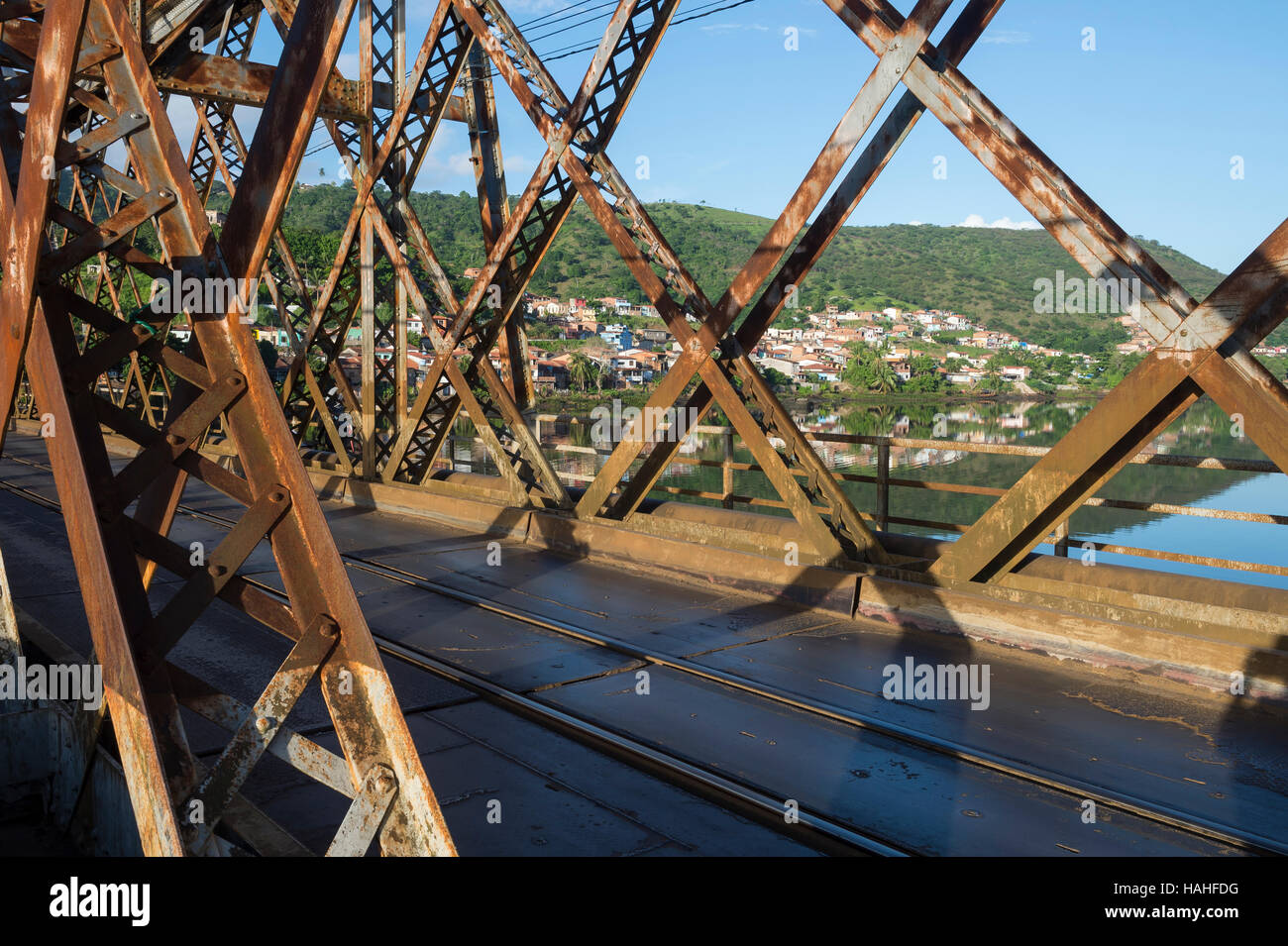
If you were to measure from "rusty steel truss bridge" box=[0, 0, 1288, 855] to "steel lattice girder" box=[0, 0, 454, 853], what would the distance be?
0.01 meters

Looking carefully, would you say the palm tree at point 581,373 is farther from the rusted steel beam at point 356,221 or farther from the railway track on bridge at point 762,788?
the railway track on bridge at point 762,788

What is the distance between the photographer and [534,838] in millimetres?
4664

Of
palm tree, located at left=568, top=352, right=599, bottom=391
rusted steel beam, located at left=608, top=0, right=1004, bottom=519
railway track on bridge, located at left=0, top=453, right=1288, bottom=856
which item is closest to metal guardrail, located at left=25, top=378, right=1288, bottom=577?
rusted steel beam, located at left=608, top=0, right=1004, bottom=519

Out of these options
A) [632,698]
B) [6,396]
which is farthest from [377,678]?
[632,698]

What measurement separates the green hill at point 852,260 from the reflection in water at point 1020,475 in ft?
82.2

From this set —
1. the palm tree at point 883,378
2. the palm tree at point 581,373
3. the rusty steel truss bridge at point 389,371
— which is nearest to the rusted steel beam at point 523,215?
the rusty steel truss bridge at point 389,371

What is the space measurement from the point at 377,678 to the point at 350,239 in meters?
12.5

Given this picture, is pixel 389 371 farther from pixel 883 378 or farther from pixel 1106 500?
pixel 883 378

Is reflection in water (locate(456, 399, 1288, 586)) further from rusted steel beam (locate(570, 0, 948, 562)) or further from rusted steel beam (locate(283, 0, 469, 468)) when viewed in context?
rusted steel beam (locate(283, 0, 469, 468))

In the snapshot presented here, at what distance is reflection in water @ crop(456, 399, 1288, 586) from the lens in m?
19.5

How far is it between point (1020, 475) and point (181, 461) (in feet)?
98.5
